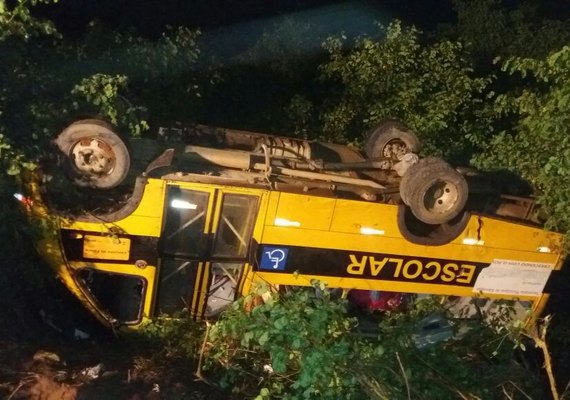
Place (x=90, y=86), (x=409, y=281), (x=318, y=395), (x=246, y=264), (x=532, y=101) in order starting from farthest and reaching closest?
(x=532, y=101), (x=409, y=281), (x=246, y=264), (x=90, y=86), (x=318, y=395)

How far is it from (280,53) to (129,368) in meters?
4.92

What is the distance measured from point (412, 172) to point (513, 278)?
195 cm

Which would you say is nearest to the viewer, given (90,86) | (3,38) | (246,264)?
(3,38)

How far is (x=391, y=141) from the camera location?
655 centimetres

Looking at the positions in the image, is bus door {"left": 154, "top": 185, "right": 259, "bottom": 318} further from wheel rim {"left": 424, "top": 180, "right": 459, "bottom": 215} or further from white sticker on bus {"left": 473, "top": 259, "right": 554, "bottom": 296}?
white sticker on bus {"left": 473, "top": 259, "right": 554, "bottom": 296}

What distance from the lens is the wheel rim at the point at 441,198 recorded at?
18.4 ft

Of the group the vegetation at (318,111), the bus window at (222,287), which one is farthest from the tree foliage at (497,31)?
the bus window at (222,287)

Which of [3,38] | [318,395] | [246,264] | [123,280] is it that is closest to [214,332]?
[246,264]

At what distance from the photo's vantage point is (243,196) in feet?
17.7

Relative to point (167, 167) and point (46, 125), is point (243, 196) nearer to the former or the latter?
point (167, 167)

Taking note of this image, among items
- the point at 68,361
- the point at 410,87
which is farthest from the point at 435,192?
the point at 68,361

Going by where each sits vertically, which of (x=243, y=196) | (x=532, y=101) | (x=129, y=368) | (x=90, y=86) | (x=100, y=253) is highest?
(x=532, y=101)

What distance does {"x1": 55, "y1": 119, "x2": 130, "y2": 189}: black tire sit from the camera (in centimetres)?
488

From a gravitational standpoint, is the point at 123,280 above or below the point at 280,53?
below
